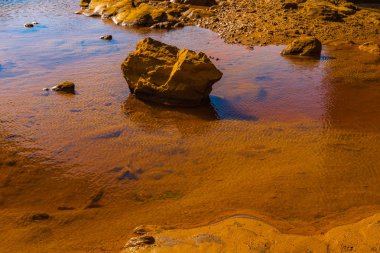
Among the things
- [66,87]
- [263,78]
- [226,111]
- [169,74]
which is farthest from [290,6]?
[66,87]

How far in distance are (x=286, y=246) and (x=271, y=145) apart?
2.81m

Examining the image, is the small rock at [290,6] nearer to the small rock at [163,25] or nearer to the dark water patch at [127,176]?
the small rock at [163,25]

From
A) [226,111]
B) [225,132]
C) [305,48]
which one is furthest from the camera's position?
[305,48]

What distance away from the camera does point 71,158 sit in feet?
23.1

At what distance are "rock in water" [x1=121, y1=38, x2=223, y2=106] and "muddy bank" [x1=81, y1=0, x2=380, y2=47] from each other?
5.31 m

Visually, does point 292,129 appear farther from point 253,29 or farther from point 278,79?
point 253,29

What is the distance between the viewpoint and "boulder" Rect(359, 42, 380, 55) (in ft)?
41.4

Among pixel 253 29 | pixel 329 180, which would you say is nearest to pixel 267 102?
pixel 329 180

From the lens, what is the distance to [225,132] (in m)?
7.98

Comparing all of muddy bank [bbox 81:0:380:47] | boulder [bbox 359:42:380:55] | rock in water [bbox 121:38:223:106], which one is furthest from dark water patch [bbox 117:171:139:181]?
boulder [bbox 359:42:380:55]

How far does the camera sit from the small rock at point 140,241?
490 centimetres

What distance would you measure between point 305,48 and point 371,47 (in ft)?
7.42

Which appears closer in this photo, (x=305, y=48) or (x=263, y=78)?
(x=263, y=78)

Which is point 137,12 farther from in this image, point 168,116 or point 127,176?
point 127,176
